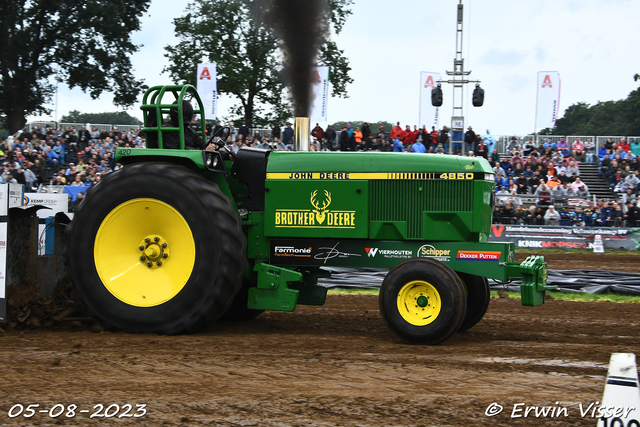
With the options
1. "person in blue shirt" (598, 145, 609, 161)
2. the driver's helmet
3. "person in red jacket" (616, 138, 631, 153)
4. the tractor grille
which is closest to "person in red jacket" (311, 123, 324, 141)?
"person in blue shirt" (598, 145, 609, 161)

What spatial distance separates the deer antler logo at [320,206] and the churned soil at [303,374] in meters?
1.11

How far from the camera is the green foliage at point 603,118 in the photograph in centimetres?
4753

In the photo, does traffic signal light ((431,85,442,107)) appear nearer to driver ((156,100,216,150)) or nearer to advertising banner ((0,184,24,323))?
driver ((156,100,216,150))

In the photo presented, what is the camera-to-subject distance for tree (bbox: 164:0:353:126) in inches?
1298

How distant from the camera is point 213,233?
5957 millimetres

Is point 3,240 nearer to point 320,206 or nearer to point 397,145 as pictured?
point 320,206

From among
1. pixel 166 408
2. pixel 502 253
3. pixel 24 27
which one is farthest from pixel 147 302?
pixel 24 27

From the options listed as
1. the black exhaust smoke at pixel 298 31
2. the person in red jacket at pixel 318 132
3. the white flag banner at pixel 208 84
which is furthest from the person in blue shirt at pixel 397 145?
the black exhaust smoke at pixel 298 31

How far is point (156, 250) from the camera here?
6164 millimetres

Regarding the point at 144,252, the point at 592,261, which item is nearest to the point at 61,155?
the point at 592,261

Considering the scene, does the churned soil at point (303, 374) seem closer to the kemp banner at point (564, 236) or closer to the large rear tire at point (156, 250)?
the large rear tire at point (156, 250)

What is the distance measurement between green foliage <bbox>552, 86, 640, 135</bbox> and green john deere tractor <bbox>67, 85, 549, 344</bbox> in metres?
40.7

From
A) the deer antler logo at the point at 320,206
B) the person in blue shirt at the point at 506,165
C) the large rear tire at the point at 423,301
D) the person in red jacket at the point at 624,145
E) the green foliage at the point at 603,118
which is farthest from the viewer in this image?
the green foliage at the point at 603,118

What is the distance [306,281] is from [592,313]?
3687 millimetres
